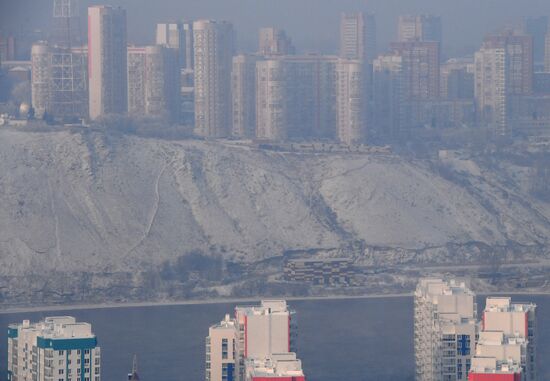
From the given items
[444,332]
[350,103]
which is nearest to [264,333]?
[444,332]

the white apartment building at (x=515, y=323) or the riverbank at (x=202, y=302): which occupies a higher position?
the white apartment building at (x=515, y=323)

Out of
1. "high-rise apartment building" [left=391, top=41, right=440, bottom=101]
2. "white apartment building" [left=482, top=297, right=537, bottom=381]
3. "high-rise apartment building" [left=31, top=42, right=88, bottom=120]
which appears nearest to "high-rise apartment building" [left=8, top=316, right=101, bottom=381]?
"white apartment building" [left=482, top=297, right=537, bottom=381]

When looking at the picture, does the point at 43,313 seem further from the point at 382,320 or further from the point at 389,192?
the point at 389,192

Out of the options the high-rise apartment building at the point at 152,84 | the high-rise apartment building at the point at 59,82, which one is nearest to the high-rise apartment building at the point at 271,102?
the high-rise apartment building at the point at 152,84

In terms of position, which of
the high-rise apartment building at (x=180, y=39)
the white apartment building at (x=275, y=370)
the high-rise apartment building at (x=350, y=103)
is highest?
the high-rise apartment building at (x=180, y=39)

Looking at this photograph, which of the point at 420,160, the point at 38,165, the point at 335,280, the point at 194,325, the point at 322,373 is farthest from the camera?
the point at 420,160

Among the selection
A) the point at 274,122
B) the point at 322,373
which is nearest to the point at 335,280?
the point at 274,122

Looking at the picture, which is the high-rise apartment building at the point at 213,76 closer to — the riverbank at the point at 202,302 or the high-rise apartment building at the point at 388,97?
the high-rise apartment building at the point at 388,97

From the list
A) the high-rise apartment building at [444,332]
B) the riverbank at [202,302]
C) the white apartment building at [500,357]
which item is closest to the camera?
the white apartment building at [500,357]

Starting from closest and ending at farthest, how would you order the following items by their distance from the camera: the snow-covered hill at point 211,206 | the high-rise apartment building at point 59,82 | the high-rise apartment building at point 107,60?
the snow-covered hill at point 211,206 < the high-rise apartment building at point 59,82 < the high-rise apartment building at point 107,60
